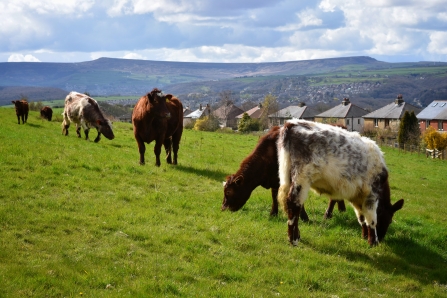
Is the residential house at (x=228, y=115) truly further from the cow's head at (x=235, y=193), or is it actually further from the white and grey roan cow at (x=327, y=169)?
the white and grey roan cow at (x=327, y=169)

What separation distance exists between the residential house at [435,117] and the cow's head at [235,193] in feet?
274

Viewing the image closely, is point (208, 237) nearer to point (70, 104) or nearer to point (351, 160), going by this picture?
point (351, 160)

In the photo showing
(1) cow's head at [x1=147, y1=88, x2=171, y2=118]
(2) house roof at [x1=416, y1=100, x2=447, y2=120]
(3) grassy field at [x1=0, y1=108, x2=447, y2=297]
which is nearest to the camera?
(3) grassy field at [x1=0, y1=108, x2=447, y2=297]

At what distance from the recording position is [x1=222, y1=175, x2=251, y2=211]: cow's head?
1102 centimetres

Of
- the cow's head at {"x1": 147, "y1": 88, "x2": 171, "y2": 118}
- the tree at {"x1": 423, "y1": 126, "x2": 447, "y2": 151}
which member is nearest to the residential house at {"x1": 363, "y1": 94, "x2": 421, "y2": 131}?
the tree at {"x1": 423, "y1": 126, "x2": 447, "y2": 151}

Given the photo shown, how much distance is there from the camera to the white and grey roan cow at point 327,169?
378 inches

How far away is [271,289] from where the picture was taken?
769 centimetres

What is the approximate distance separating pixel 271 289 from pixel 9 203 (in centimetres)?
A: 610

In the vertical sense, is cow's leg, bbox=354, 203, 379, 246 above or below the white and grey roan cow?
below

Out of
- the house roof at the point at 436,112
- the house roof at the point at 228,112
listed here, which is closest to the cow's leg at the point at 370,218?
the house roof at the point at 436,112

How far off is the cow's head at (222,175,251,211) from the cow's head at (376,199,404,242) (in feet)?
9.51

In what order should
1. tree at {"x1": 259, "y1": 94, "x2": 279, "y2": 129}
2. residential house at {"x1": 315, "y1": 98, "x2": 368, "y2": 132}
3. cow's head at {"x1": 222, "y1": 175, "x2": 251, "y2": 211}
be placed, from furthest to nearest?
tree at {"x1": 259, "y1": 94, "x2": 279, "y2": 129}, residential house at {"x1": 315, "y1": 98, "x2": 368, "y2": 132}, cow's head at {"x1": 222, "y1": 175, "x2": 251, "y2": 211}

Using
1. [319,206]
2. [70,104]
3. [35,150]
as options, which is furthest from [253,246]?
[70,104]

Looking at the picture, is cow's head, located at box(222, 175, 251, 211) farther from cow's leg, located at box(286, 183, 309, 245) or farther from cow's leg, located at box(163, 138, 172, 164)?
cow's leg, located at box(163, 138, 172, 164)
